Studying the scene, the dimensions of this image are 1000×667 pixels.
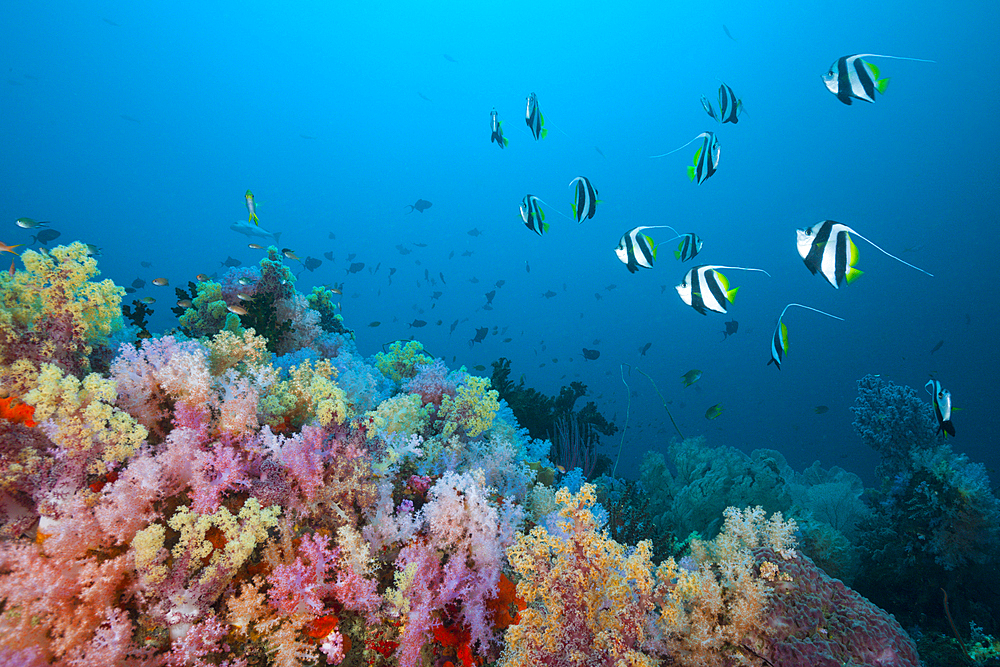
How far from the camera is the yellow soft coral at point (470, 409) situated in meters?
3.44

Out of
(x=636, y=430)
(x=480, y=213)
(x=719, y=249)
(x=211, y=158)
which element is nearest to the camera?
(x=636, y=430)

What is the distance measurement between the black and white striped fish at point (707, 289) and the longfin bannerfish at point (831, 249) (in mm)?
407

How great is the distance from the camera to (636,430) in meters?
40.3

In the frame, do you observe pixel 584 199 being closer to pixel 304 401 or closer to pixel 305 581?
pixel 304 401

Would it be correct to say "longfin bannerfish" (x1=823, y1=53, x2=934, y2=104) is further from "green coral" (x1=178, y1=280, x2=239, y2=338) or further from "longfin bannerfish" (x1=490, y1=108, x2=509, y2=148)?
"green coral" (x1=178, y1=280, x2=239, y2=338)

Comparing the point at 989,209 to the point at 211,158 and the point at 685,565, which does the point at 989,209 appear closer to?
the point at 685,565

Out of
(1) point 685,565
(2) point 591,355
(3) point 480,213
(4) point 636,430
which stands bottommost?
(1) point 685,565

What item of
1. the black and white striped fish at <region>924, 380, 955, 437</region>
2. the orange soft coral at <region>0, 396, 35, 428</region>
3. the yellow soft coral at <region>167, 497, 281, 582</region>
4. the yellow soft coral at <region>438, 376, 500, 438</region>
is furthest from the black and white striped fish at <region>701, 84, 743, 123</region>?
the orange soft coral at <region>0, 396, 35, 428</region>

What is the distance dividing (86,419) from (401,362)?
116 inches

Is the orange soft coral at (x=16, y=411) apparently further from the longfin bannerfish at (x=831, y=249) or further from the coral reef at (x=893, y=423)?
the coral reef at (x=893, y=423)

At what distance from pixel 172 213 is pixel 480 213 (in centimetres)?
6357

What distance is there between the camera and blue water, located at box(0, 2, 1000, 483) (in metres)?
53.1

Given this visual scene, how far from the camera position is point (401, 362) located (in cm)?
479

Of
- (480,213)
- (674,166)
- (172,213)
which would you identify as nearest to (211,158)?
(172,213)
